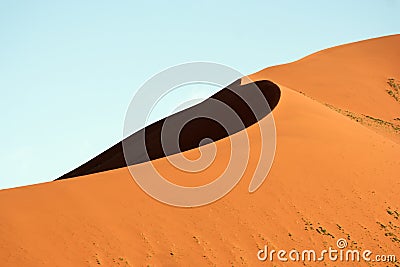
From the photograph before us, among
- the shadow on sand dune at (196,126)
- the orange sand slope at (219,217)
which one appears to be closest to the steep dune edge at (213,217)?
the orange sand slope at (219,217)

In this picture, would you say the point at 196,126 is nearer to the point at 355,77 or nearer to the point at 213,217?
the point at 213,217

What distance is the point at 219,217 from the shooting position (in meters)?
10.4

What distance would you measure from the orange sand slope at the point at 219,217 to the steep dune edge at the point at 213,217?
0.02 meters

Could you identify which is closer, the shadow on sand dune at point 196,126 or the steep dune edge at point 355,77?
the shadow on sand dune at point 196,126

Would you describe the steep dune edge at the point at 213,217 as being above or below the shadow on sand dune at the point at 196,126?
below

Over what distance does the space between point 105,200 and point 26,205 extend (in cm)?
151

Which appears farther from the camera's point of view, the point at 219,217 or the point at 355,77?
the point at 355,77

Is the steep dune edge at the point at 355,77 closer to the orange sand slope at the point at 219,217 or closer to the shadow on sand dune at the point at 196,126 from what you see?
the shadow on sand dune at the point at 196,126

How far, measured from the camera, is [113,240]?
946 cm

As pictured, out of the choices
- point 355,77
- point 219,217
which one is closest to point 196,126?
point 219,217

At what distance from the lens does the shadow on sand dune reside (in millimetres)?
18672

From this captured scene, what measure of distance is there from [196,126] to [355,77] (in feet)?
45.5

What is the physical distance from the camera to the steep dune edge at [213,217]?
9.30m

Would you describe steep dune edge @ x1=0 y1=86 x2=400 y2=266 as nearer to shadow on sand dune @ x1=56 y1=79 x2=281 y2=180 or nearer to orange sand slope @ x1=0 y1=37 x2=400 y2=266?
orange sand slope @ x1=0 y1=37 x2=400 y2=266
